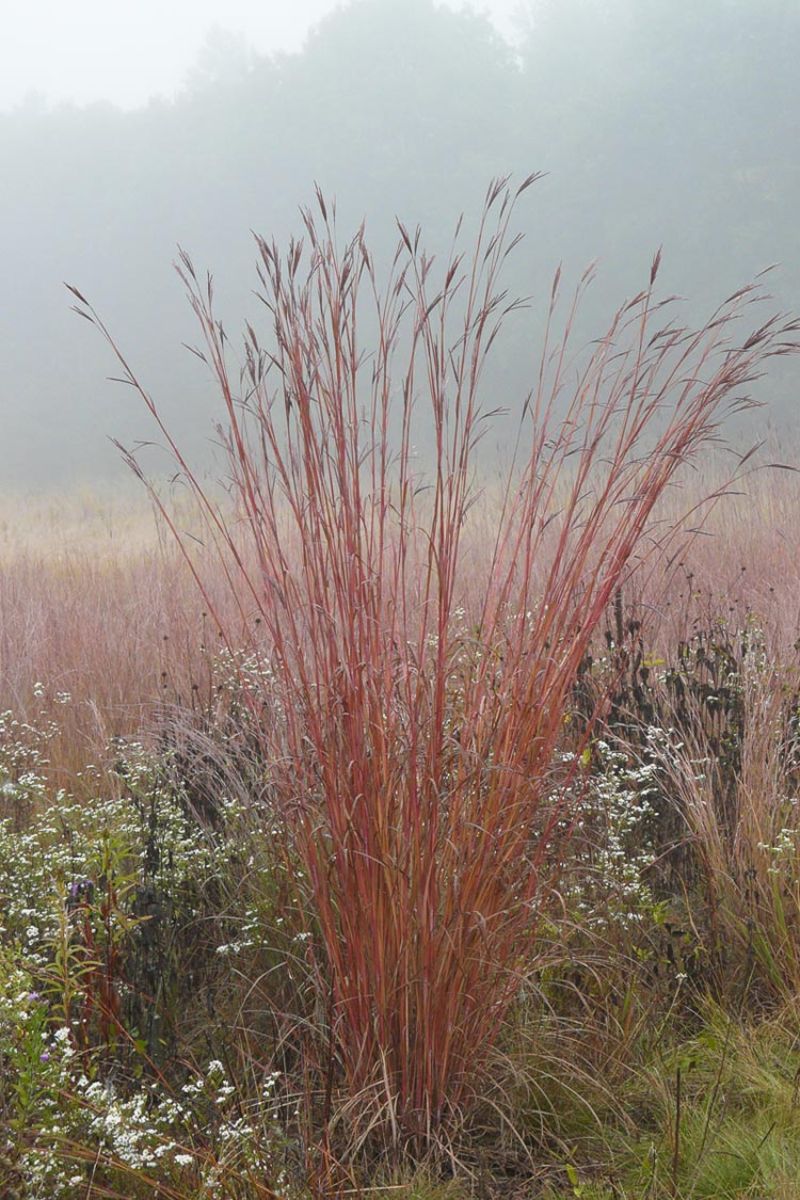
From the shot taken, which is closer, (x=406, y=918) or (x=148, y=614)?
(x=406, y=918)

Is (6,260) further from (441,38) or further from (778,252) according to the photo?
(778,252)

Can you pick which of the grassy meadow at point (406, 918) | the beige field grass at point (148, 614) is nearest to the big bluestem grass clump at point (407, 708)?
the grassy meadow at point (406, 918)

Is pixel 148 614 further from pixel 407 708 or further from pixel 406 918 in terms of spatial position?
pixel 406 918

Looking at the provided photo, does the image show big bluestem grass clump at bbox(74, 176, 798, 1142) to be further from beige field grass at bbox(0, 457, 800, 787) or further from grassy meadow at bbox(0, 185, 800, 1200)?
beige field grass at bbox(0, 457, 800, 787)

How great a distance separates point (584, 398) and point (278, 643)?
2.69ft

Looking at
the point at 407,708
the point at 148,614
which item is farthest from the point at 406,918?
the point at 148,614

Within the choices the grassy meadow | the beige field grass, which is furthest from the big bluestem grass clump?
the beige field grass

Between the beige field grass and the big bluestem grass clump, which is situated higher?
the big bluestem grass clump

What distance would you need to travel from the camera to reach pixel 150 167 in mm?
35688

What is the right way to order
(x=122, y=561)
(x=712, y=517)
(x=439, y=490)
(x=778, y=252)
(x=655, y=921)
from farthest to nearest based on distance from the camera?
(x=778, y=252) → (x=122, y=561) → (x=712, y=517) → (x=655, y=921) → (x=439, y=490)

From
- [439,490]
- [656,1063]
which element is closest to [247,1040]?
[656,1063]

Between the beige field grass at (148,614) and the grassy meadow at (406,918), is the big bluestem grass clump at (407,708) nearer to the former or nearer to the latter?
the grassy meadow at (406,918)

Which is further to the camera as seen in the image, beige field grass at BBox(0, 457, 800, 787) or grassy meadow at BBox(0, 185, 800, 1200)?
beige field grass at BBox(0, 457, 800, 787)

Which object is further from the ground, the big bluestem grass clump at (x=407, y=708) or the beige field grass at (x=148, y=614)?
the big bluestem grass clump at (x=407, y=708)
